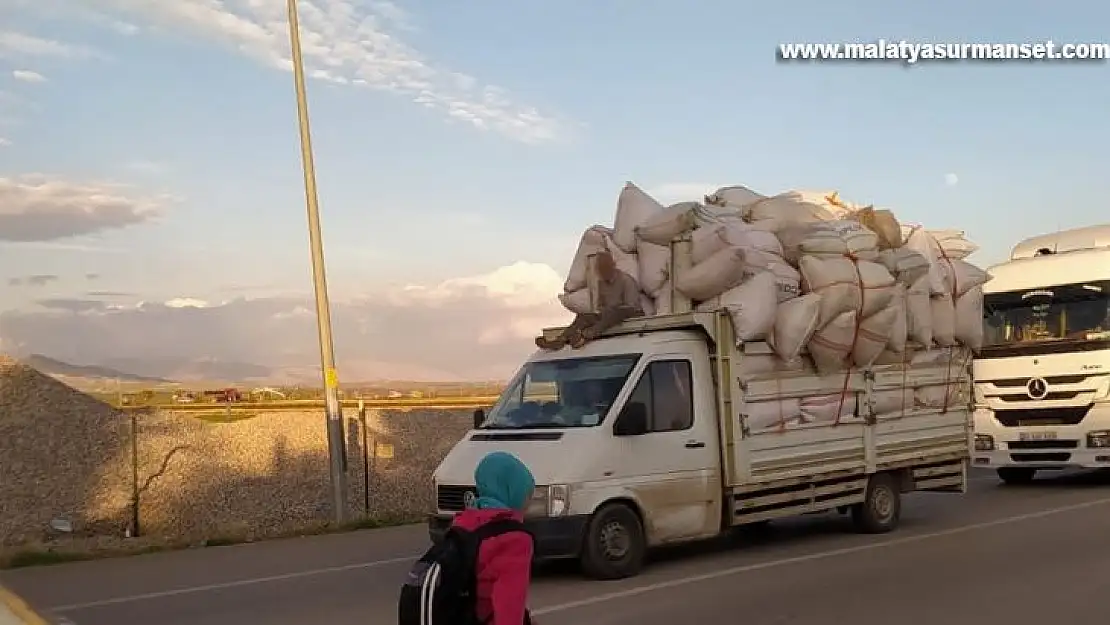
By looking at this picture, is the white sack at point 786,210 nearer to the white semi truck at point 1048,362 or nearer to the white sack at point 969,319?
the white sack at point 969,319

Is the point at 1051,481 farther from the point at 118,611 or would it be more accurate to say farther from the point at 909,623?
the point at 118,611

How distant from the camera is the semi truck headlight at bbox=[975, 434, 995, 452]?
1797 cm

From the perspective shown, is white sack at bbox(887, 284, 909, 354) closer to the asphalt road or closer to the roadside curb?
the asphalt road

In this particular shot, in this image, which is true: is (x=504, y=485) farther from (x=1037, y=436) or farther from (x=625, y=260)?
(x=1037, y=436)

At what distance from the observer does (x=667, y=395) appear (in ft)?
36.1

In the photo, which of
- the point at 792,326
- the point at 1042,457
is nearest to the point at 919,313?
the point at 792,326

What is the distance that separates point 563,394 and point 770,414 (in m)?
2.14

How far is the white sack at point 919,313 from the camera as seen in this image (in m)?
13.2

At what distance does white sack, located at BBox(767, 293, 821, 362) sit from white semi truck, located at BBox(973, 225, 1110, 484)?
6.40 m

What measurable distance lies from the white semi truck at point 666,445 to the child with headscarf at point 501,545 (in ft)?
20.4

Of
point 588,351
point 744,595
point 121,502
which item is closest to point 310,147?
point 121,502

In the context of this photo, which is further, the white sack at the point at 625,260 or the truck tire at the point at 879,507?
the truck tire at the point at 879,507

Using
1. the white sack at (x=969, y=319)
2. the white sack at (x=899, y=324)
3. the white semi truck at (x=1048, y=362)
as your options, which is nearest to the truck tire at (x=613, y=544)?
the white sack at (x=899, y=324)

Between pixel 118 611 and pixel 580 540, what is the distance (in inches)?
158
